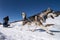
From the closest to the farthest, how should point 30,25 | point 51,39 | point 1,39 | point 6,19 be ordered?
point 1,39, point 51,39, point 30,25, point 6,19

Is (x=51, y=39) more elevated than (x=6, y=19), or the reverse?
(x=6, y=19)

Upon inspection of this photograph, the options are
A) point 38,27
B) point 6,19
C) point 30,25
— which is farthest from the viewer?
point 6,19

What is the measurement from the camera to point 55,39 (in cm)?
580

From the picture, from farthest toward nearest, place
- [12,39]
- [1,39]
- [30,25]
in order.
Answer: [30,25] < [12,39] < [1,39]

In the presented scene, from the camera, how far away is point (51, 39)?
5.75 meters

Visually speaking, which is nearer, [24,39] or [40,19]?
[24,39]

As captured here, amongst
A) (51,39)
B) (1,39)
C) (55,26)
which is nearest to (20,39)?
(1,39)

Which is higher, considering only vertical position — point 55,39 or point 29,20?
point 29,20

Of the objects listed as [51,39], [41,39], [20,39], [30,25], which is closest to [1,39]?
[20,39]

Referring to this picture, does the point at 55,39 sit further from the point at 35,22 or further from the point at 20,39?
the point at 35,22

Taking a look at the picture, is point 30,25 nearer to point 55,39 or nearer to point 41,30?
point 41,30

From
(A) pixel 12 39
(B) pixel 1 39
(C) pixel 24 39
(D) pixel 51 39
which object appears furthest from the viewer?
(D) pixel 51 39

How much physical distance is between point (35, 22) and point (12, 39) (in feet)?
11.2

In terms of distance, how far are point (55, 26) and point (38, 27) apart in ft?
6.53
